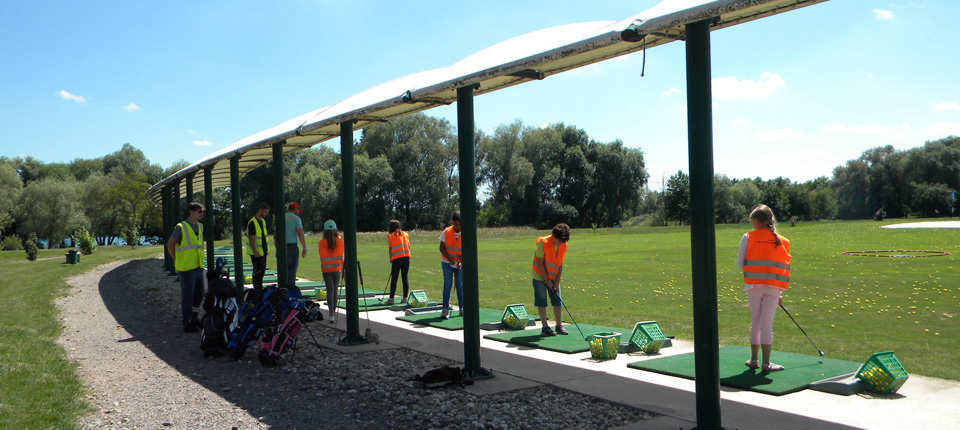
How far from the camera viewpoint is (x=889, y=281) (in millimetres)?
16688

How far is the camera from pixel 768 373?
274 inches

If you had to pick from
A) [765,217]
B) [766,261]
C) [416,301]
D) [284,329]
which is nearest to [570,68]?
[765,217]

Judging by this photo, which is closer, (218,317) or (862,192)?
(218,317)

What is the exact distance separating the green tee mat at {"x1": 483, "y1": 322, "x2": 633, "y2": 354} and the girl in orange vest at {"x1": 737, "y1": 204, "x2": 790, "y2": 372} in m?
2.21

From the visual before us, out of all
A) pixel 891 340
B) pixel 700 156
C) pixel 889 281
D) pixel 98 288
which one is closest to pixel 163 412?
pixel 700 156

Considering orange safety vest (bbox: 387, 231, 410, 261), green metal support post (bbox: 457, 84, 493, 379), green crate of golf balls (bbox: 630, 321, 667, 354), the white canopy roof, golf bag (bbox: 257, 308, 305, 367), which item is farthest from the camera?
orange safety vest (bbox: 387, 231, 410, 261)

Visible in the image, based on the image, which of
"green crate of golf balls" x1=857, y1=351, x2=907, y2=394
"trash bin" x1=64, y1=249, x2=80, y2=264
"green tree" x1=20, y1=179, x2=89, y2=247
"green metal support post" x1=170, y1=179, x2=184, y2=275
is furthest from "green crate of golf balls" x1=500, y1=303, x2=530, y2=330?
"green tree" x1=20, y1=179, x2=89, y2=247

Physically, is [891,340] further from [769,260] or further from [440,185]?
[440,185]

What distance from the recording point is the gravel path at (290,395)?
5.74 m

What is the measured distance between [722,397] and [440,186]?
2666 inches

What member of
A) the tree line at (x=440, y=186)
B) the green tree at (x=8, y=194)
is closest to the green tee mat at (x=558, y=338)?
the tree line at (x=440, y=186)

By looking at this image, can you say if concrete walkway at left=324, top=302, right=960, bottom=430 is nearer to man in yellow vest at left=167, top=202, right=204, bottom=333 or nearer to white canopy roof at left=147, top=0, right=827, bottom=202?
white canopy roof at left=147, top=0, right=827, bottom=202

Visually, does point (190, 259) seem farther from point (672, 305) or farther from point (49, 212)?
point (49, 212)

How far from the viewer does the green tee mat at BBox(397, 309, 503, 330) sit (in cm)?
1110
